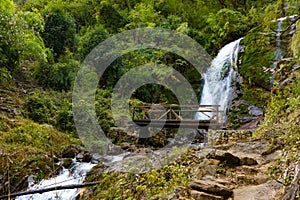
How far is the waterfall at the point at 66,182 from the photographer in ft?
18.6

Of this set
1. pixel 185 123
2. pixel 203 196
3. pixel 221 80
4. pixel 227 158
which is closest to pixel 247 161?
pixel 227 158

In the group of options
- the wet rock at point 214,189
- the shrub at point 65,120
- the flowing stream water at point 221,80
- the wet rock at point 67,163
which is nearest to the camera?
the wet rock at point 214,189

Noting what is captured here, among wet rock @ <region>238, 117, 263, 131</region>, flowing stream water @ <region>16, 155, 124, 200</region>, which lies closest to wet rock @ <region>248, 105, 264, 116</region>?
wet rock @ <region>238, 117, 263, 131</region>

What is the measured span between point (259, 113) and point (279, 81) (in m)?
2.65

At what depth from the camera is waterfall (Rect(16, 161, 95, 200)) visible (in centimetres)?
568

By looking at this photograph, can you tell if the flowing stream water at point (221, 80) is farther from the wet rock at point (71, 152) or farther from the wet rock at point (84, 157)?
the wet rock at point (71, 152)

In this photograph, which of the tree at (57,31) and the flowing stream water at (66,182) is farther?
the tree at (57,31)

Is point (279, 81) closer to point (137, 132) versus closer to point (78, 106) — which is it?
point (137, 132)

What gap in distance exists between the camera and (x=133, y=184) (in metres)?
4.77

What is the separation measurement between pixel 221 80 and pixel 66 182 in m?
6.76

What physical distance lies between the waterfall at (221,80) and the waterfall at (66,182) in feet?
16.0

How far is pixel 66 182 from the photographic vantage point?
21.1 ft

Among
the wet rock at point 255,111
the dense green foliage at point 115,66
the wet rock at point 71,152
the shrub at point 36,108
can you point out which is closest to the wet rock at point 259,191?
the dense green foliage at point 115,66

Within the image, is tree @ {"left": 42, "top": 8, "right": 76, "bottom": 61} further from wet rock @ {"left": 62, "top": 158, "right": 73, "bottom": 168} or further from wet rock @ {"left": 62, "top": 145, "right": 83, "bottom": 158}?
wet rock @ {"left": 62, "top": 158, "right": 73, "bottom": 168}
